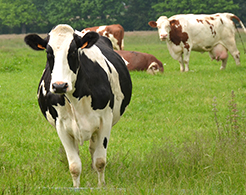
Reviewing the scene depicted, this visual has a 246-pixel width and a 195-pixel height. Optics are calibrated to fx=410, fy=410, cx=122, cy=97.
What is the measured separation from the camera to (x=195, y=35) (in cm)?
1499

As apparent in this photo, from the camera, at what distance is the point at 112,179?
4.62 metres

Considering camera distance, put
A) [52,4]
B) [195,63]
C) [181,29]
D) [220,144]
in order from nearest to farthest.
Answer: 1. [220,144]
2. [181,29]
3. [195,63]
4. [52,4]

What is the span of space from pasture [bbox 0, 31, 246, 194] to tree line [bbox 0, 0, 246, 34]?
46051 millimetres

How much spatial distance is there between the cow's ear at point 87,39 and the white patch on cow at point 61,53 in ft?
0.31

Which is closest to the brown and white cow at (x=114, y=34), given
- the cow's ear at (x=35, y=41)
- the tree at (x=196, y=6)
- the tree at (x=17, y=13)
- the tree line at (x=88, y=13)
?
the cow's ear at (x=35, y=41)

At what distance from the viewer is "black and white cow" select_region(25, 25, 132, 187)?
12.1ft

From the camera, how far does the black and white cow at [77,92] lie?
145 inches

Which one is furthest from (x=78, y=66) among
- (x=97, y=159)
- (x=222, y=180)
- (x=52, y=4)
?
(x=52, y=4)

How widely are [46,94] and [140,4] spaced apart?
60.2 metres

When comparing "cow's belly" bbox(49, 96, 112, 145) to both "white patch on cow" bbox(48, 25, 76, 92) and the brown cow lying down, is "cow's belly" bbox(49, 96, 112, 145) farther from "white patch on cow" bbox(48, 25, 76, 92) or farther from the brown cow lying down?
the brown cow lying down

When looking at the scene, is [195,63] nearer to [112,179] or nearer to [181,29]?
[181,29]

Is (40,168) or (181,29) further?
(181,29)

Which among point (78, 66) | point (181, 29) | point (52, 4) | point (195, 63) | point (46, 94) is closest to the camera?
point (78, 66)

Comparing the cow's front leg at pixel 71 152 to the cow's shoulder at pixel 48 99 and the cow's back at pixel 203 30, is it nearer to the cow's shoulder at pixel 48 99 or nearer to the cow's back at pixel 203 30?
A: the cow's shoulder at pixel 48 99
